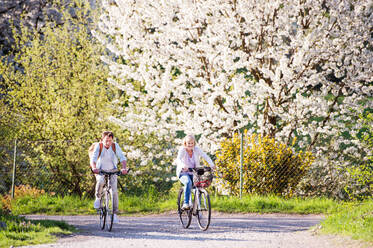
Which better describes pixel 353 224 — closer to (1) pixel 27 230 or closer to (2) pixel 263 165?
(2) pixel 263 165

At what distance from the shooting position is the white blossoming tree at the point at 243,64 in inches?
542

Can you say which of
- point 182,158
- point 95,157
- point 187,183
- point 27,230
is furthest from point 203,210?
point 27,230

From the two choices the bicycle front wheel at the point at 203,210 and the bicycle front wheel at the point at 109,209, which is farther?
the bicycle front wheel at the point at 109,209

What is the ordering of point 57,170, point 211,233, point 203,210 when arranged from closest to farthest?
point 211,233 → point 203,210 → point 57,170

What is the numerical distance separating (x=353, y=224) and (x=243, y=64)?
6014mm

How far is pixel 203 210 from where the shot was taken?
9695 mm

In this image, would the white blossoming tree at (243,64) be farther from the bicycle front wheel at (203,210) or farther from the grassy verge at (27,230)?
the grassy verge at (27,230)

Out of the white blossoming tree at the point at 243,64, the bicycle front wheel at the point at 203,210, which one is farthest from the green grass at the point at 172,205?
the bicycle front wheel at the point at 203,210

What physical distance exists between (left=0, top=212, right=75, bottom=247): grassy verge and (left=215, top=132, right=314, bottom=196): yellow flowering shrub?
16.1ft

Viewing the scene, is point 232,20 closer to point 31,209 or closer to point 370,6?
point 370,6

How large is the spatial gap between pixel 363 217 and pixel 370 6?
282 inches

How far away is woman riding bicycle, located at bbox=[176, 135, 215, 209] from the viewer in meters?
9.81

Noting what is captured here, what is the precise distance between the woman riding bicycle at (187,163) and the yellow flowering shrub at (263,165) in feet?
12.6

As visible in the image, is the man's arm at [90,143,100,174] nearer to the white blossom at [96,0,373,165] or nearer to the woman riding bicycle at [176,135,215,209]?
the woman riding bicycle at [176,135,215,209]
